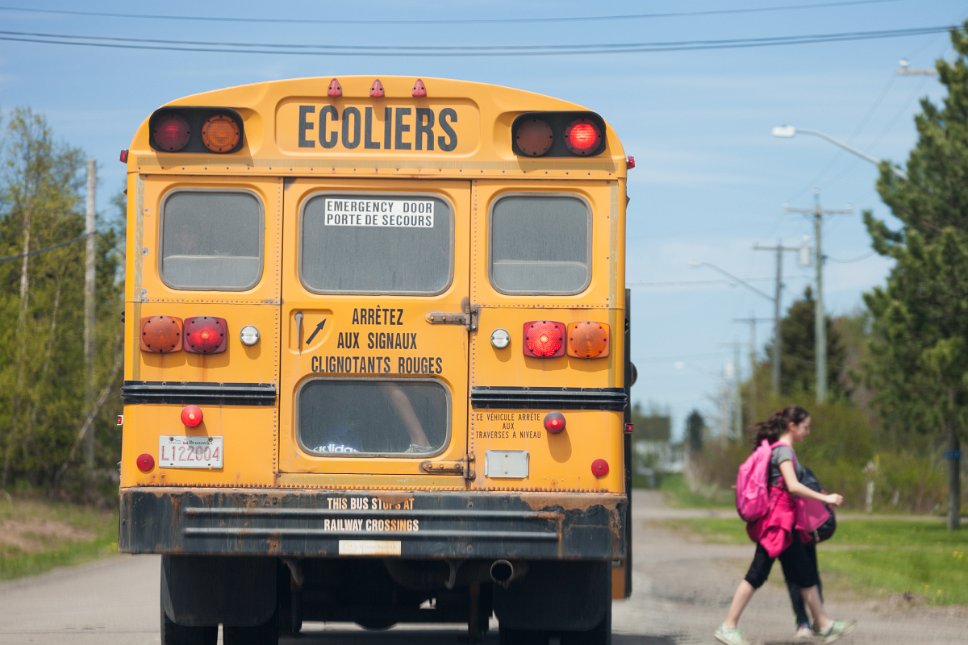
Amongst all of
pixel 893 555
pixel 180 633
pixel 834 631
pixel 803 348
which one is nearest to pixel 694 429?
pixel 803 348

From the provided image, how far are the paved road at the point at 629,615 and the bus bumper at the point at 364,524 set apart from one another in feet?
9.97

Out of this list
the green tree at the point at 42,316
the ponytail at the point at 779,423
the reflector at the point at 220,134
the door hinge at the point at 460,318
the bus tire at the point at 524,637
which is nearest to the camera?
the door hinge at the point at 460,318

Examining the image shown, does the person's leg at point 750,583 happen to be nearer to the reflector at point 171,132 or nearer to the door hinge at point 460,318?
the door hinge at point 460,318

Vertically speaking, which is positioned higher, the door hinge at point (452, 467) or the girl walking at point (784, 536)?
the door hinge at point (452, 467)

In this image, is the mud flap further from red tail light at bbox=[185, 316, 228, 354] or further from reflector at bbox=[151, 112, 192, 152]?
reflector at bbox=[151, 112, 192, 152]

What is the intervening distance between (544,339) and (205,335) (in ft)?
5.54

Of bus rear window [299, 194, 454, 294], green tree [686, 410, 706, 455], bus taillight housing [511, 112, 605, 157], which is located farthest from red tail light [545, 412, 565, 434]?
green tree [686, 410, 706, 455]

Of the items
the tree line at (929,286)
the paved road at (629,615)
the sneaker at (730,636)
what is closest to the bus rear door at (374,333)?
the sneaker at (730,636)

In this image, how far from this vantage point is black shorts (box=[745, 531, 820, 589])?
31.6 ft

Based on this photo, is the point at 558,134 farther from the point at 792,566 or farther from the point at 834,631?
the point at 834,631

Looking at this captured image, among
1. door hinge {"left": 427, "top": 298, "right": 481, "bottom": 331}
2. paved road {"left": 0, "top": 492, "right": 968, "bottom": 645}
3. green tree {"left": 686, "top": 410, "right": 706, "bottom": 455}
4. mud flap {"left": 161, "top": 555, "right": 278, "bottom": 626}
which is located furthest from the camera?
green tree {"left": 686, "top": 410, "right": 706, "bottom": 455}

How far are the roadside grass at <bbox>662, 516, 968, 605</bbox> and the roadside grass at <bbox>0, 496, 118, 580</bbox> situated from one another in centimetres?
961

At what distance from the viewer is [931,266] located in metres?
22.9

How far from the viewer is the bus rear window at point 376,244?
768 centimetres
